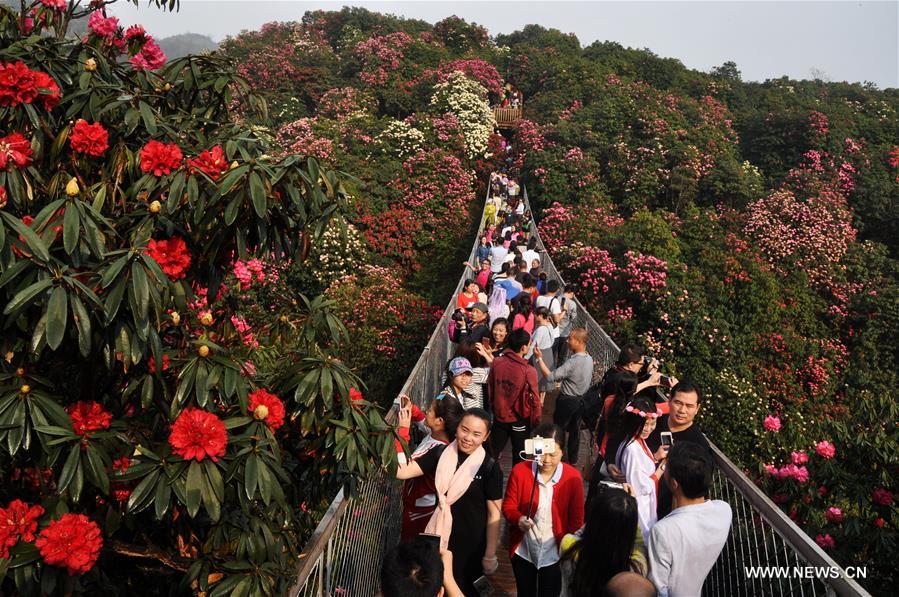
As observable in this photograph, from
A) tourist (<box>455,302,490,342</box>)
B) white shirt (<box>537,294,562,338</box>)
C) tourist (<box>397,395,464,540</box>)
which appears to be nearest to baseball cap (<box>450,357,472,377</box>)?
tourist (<box>397,395,464,540</box>)

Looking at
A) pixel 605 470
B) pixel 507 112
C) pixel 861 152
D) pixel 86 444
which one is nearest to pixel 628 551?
pixel 605 470

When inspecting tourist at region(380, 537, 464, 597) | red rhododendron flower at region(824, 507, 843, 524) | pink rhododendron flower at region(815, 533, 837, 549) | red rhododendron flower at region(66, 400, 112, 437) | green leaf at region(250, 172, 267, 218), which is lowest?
pink rhododendron flower at region(815, 533, 837, 549)

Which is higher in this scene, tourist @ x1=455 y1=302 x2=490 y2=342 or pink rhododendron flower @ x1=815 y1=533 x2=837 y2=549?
tourist @ x1=455 y1=302 x2=490 y2=342

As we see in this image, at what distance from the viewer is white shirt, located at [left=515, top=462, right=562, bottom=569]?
11.4 feet

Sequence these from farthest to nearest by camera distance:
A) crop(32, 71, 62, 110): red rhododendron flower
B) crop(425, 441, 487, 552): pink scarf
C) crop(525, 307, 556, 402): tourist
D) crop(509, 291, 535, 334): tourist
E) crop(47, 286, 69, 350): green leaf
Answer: crop(509, 291, 535, 334): tourist, crop(525, 307, 556, 402): tourist, crop(425, 441, 487, 552): pink scarf, crop(32, 71, 62, 110): red rhododendron flower, crop(47, 286, 69, 350): green leaf

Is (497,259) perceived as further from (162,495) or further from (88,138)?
(162,495)

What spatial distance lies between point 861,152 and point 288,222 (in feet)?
73.5

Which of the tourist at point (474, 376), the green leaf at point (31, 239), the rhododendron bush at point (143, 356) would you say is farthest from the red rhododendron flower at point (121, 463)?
the tourist at point (474, 376)

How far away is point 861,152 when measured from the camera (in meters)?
20.4

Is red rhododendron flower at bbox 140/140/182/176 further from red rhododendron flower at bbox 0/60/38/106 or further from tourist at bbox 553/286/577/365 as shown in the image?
tourist at bbox 553/286/577/365

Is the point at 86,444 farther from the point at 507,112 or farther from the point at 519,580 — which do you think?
the point at 507,112

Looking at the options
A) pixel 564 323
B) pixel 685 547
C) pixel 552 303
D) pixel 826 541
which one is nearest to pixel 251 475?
pixel 685 547

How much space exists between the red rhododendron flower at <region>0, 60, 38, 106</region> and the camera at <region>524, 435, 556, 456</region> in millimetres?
2763

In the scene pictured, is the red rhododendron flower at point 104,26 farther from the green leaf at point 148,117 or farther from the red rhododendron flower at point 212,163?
the red rhododendron flower at point 212,163
